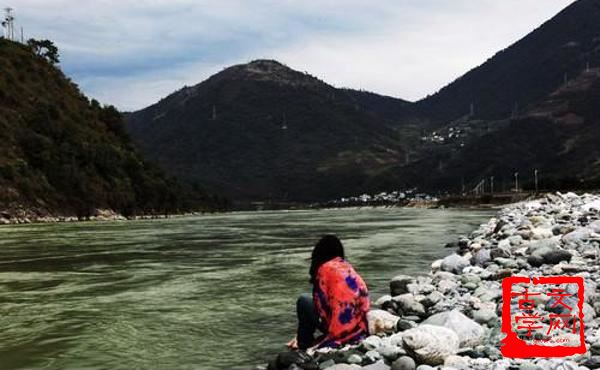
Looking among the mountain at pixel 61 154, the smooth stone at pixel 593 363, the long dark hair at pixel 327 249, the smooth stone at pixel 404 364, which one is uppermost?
the mountain at pixel 61 154

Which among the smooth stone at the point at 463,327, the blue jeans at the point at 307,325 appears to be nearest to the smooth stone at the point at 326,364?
the blue jeans at the point at 307,325

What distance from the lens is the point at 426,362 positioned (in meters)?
5.89

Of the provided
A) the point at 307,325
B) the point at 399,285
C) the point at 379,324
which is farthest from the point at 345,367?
the point at 399,285

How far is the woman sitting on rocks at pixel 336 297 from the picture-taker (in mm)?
6867

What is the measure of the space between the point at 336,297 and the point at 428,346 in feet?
4.44

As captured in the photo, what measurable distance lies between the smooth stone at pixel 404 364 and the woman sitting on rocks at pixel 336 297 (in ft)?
3.96

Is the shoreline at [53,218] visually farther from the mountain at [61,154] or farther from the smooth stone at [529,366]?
the smooth stone at [529,366]

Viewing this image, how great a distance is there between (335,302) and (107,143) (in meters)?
96.3

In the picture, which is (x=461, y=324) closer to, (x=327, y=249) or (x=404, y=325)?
(x=404, y=325)

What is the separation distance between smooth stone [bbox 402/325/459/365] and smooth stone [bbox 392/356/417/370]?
129 mm

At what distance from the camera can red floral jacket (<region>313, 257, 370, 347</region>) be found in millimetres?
6859

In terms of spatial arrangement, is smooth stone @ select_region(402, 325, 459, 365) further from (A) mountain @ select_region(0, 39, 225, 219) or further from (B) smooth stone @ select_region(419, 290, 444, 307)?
(A) mountain @ select_region(0, 39, 225, 219)

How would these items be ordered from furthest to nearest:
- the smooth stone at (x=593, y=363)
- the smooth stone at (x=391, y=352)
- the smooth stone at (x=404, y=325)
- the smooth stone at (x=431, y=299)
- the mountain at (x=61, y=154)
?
1. the mountain at (x=61, y=154)
2. the smooth stone at (x=431, y=299)
3. the smooth stone at (x=404, y=325)
4. the smooth stone at (x=391, y=352)
5. the smooth stone at (x=593, y=363)

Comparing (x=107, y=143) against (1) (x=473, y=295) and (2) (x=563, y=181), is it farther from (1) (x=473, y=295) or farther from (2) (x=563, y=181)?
(1) (x=473, y=295)
